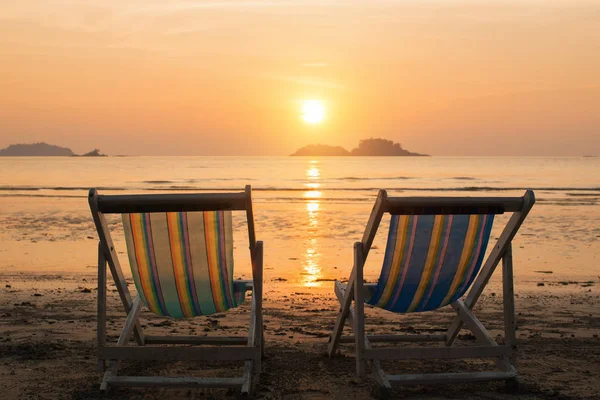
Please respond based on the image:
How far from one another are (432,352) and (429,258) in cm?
51

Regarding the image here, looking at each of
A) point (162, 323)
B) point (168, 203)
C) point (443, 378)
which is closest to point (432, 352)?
point (443, 378)

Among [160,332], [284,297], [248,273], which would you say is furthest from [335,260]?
[160,332]

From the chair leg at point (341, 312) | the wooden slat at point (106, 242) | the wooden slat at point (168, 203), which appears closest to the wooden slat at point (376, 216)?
the chair leg at point (341, 312)

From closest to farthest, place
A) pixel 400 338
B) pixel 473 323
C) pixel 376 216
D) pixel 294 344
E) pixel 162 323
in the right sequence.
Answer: pixel 376 216 → pixel 473 323 → pixel 400 338 → pixel 294 344 → pixel 162 323

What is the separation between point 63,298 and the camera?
6.64 m

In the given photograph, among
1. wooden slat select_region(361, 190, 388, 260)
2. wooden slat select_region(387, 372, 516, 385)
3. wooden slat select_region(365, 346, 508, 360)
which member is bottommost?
wooden slat select_region(387, 372, 516, 385)

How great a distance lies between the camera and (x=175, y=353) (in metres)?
3.79

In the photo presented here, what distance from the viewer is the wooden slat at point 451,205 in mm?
3691

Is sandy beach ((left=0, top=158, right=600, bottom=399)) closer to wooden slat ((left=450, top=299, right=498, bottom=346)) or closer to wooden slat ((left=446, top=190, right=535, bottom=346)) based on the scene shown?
wooden slat ((left=450, top=299, right=498, bottom=346))

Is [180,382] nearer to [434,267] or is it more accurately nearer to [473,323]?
[434,267]

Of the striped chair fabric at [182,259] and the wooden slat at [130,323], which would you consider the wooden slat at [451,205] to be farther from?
the wooden slat at [130,323]

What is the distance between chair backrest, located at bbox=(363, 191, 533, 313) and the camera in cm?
376

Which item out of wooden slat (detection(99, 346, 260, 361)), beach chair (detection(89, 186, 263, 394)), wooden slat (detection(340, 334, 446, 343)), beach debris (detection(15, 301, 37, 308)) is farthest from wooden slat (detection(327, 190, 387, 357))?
beach debris (detection(15, 301, 37, 308))

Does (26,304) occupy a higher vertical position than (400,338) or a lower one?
lower
